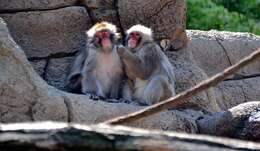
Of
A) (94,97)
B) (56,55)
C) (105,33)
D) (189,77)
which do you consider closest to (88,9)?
(56,55)

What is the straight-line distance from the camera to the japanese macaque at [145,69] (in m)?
10.2

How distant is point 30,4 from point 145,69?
1.61 meters

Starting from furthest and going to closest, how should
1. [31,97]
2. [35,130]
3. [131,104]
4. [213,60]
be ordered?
[213,60] < [131,104] < [31,97] < [35,130]

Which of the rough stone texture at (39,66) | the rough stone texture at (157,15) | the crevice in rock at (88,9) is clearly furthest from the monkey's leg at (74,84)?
the rough stone texture at (157,15)

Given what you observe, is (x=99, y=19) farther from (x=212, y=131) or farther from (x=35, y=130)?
(x=35, y=130)

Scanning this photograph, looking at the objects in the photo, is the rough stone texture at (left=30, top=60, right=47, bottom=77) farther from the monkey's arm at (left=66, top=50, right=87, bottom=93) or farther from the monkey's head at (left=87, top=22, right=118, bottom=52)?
the monkey's head at (left=87, top=22, right=118, bottom=52)

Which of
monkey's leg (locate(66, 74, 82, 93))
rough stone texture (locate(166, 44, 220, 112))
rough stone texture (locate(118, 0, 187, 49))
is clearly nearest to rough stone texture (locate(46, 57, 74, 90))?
monkey's leg (locate(66, 74, 82, 93))

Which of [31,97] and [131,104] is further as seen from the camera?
[131,104]

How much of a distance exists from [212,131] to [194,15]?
25.7ft

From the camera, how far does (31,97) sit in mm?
8297

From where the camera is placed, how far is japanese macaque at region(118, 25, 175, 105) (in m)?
10.2

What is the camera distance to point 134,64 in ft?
33.4

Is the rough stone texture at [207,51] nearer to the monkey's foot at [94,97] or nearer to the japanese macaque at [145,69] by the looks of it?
the japanese macaque at [145,69]

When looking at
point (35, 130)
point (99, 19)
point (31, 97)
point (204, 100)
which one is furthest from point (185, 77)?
point (35, 130)
